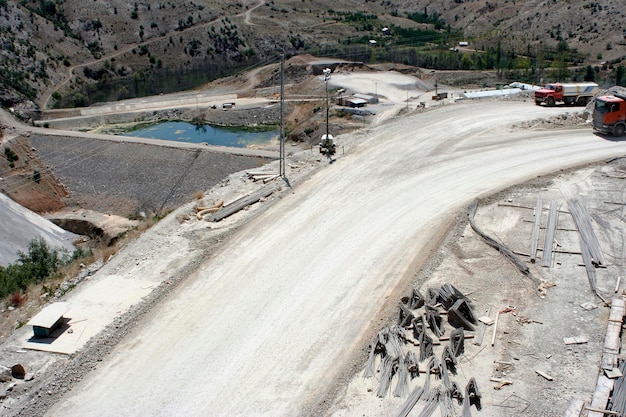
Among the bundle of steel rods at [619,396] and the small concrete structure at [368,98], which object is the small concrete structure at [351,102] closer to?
the small concrete structure at [368,98]

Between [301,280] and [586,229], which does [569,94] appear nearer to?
[586,229]

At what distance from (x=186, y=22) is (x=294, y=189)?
95072 mm

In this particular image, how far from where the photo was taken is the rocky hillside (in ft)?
270

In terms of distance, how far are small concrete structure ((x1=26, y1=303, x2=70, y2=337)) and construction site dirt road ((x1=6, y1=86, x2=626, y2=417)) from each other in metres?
2.11

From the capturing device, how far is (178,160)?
155ft

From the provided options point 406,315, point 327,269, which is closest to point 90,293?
point 327,269

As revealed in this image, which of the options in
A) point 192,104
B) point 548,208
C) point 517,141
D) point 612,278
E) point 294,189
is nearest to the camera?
point 612,278

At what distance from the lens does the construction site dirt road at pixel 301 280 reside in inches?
582

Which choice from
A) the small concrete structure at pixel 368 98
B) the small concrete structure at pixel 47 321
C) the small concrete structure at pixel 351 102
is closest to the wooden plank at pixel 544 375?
the small concrete structure at pixel 47 321

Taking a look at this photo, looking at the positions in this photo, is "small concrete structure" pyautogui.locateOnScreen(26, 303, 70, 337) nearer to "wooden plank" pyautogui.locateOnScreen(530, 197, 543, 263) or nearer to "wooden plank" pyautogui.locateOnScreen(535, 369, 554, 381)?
"wooden plank" pyautogui.locateOnScreen(535, 369, 554, 381)

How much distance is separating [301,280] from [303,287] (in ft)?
1.53

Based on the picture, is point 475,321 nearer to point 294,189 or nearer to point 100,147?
point 294,189

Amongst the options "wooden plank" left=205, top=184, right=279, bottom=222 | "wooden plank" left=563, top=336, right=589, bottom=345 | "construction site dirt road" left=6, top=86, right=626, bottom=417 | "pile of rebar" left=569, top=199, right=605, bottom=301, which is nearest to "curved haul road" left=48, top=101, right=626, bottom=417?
"construction site dirt road" left=6, top=86, right=626, bottom=417

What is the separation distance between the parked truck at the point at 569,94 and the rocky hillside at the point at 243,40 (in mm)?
25321
